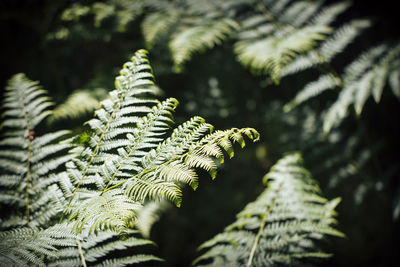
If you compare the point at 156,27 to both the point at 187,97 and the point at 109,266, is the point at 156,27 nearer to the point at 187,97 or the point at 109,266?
the point at 187,97

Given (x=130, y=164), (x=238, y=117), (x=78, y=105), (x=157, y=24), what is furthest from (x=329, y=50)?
(x=78, y=105)

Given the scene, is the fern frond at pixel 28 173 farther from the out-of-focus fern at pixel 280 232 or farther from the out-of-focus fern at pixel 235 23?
the out-of-focus fern at pixel 235 23

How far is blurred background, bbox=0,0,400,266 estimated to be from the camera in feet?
7.24

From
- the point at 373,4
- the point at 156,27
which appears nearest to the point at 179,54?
the point at 156,27

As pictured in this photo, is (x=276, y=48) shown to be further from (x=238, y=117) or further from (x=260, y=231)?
(x=260, y=231)

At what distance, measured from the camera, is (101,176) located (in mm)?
897

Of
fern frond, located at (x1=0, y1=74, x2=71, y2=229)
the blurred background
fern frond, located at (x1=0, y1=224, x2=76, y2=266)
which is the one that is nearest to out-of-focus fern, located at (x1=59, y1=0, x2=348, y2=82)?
the blurred background

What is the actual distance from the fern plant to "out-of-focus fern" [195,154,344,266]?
0.45m

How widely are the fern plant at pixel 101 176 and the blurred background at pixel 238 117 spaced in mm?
1091

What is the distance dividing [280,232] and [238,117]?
147 centimetres

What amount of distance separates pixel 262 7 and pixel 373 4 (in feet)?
3.83

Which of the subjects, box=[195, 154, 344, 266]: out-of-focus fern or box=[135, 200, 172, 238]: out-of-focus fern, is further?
box=[135, 200, 172, 238]: out-of-focus fern

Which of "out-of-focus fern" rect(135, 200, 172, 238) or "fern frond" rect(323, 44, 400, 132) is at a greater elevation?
"fern frond" rect(323, 44, 400, 132)

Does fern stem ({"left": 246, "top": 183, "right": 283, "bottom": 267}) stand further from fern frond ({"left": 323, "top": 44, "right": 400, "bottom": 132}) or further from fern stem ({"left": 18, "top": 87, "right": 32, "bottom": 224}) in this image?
fern stem ({"left": 18, "top": 87, "right": 32, "bottom": 224})
